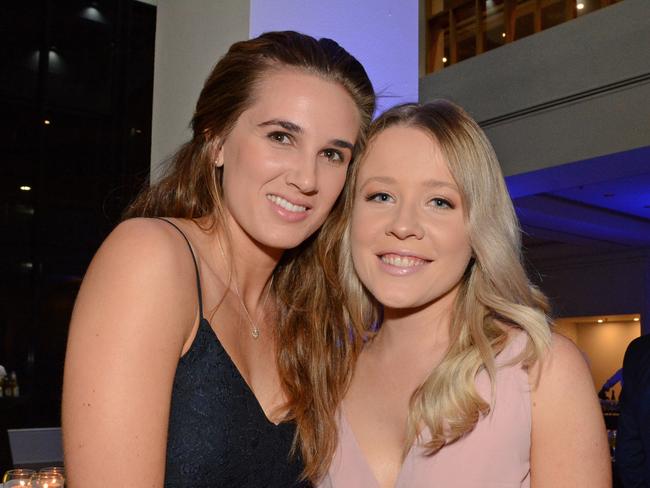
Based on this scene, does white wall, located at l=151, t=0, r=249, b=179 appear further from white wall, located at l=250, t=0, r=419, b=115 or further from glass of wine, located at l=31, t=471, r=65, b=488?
glass of wine, located at l=31, t=471, r=65, b=488

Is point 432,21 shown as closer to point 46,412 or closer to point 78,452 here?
point 46,412

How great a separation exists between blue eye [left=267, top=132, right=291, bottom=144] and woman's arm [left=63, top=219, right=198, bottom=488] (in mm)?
459

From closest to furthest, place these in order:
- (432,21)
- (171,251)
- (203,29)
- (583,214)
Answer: (171,251), (203,29), (432,21), (583,214)

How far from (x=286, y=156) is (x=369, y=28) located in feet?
4.08

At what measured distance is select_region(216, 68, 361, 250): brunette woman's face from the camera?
1.81m

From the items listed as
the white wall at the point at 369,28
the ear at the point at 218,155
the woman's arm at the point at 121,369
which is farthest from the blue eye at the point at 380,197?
the white wall at the point at 369,28

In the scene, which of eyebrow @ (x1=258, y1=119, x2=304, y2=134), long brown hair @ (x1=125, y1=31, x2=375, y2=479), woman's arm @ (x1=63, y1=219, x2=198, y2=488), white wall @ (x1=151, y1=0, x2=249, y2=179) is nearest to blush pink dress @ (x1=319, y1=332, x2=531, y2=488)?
long brown hair @ (x1=125, y1=31, x2=375, y2=479)

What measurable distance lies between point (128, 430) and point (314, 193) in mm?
743

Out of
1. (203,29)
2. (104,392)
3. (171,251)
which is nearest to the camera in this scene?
(104,392)

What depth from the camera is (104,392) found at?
1400 mm

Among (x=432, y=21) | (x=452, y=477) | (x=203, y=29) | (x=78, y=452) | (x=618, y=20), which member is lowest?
(x=452, y=477)

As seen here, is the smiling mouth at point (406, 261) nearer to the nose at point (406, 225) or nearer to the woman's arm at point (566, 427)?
the nose at point (406, 225)

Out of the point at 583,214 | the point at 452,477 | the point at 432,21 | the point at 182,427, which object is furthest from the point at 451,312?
the point at 583,214

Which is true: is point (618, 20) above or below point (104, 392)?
above
